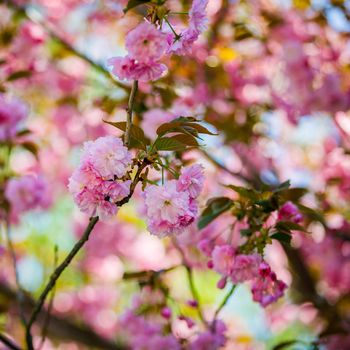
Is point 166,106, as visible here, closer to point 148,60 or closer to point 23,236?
point 148,60

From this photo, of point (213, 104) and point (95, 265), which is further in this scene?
point (95, 265)

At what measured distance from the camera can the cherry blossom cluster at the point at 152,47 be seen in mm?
1215

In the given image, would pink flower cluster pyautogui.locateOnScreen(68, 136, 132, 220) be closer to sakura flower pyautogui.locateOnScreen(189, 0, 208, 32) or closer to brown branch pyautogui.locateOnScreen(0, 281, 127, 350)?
sakura flower pyautogui.locateOnScreen(189, 0, 208, 32)

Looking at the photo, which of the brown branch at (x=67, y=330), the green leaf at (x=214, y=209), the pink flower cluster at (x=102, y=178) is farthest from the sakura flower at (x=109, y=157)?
the brown branch at (x=67, y=330)

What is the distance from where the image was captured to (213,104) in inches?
127

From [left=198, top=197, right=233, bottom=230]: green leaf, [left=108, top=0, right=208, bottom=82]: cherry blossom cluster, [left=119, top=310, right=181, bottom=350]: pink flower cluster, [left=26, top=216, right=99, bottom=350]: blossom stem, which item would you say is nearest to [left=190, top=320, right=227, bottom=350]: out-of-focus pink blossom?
[left=119, top=310, right=181, bottom=350]: pink flower cluster

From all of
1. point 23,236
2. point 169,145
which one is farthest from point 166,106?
point 23,236

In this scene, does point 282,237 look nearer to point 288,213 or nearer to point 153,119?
point 288,213

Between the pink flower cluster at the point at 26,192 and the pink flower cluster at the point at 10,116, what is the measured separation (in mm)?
197

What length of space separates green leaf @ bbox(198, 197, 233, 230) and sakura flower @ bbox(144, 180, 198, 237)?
265 mm

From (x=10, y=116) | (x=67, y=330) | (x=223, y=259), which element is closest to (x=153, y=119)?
(x=10, y=116)

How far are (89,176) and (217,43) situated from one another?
1975 mm

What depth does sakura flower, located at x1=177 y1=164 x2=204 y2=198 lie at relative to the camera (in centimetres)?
130

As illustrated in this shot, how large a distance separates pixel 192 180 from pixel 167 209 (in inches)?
4.0
